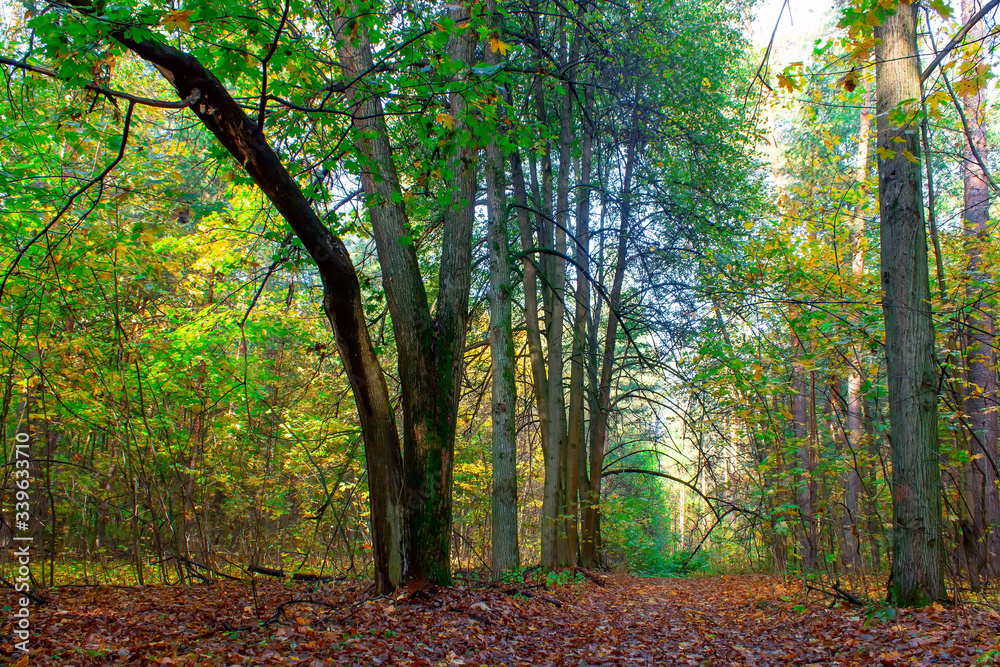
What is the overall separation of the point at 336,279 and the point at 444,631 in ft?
9.05

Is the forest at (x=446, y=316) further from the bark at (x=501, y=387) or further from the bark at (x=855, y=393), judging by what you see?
the bark at (x=855, y=393)

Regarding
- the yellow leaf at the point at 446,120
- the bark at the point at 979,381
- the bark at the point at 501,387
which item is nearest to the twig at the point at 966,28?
the bark at the point at 979,381

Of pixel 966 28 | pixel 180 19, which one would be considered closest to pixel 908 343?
pixel 966 28

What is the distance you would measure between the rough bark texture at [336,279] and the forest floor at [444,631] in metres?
0.63

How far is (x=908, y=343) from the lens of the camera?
5156mm

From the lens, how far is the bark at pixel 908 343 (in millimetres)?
4926

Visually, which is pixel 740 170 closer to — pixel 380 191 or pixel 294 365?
pixel 380 191

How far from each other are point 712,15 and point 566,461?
27.1ft

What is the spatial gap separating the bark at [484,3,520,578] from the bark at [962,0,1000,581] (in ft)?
16.6

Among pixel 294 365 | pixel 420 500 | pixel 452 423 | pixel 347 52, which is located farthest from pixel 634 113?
pixel 294 365

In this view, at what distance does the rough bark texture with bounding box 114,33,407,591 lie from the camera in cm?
371

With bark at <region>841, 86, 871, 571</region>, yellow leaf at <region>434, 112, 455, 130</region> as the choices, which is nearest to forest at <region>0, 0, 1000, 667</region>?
yellow leaf at <region>434, 112, 455, 130</region>

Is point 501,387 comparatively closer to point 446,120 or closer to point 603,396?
point 603,396

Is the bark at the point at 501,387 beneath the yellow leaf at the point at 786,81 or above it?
beneath
